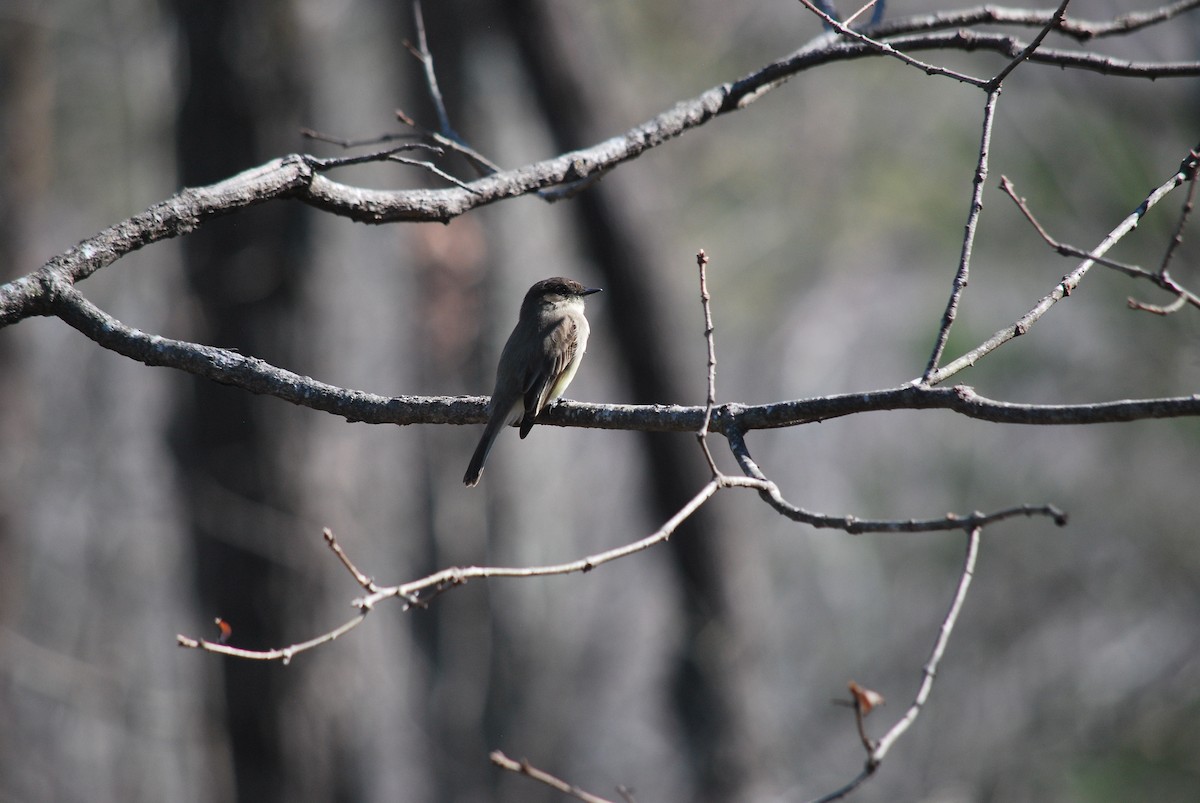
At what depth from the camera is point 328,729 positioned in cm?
675

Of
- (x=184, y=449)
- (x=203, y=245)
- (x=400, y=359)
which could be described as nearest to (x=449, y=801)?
(x=400, y=359)

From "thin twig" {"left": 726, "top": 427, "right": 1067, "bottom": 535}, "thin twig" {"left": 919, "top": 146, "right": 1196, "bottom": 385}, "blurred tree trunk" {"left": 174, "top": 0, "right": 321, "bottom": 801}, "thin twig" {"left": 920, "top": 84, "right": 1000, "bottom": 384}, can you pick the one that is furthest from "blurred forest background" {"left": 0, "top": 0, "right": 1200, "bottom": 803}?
"thin twig" {"left": 726, "top": 427, "right": 1067, "bottom": 535}

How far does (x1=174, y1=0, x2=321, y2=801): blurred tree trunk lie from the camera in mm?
6578

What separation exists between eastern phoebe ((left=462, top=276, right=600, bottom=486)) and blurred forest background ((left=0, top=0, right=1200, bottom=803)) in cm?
198

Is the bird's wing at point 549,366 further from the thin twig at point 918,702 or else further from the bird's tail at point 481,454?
the thin twig at point 918,702

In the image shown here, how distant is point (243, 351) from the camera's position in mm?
6586

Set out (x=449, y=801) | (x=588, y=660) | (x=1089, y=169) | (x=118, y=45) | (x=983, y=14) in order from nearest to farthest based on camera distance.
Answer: (x=983, y=14), (x=1089, y=169), (x=118, y=45), (x=449, y=801), (x=588, y=660)

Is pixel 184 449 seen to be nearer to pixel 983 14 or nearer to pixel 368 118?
pixel 983 14

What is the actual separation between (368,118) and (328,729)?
13204mm

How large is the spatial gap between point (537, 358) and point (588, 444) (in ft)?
35.9

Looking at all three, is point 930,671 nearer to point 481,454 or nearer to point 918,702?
point 918,702

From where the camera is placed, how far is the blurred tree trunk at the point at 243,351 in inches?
259

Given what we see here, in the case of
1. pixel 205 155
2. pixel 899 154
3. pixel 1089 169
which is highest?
pixel 899 154

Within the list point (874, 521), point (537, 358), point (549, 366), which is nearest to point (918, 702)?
point (874, 521)
